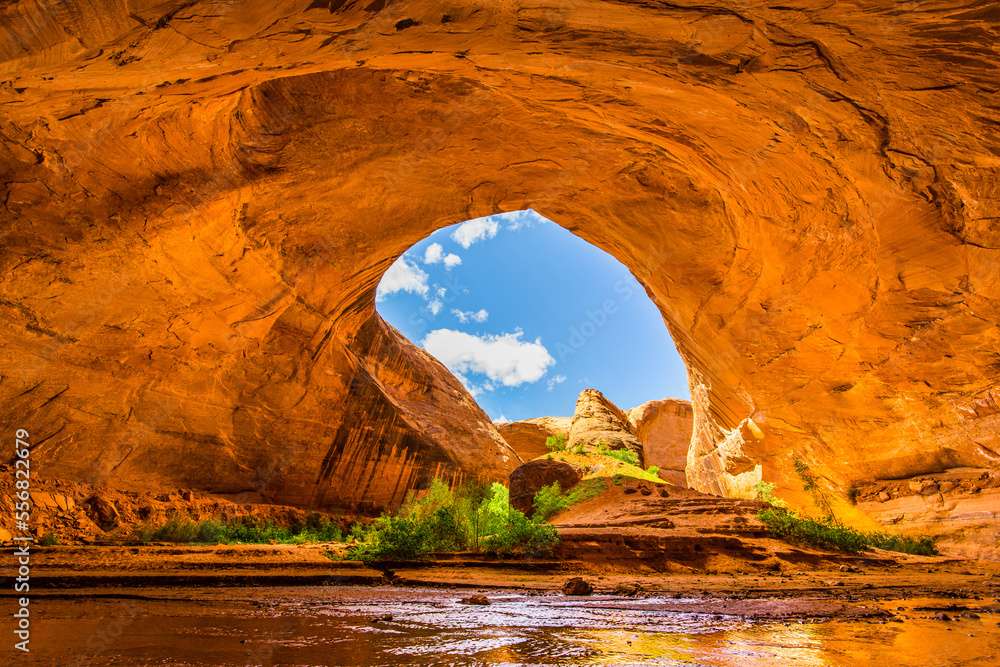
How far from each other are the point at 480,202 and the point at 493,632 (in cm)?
1003

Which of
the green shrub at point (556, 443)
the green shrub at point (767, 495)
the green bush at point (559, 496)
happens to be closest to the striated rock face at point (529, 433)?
the green shrub at point (556, 443)

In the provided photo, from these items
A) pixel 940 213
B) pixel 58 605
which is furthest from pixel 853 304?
pixel 58 605

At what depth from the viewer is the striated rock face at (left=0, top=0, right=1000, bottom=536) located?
4500 mm

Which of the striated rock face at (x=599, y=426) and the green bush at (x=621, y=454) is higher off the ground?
the striated rock face at (x=599, y=426)

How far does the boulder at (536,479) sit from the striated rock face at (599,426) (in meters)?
7.18

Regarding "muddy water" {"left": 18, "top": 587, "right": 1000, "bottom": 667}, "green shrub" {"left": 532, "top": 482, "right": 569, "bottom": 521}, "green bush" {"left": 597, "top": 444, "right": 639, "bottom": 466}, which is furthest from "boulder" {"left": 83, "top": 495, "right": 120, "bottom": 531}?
"green bush" {"left": 597, "top": 444, "right": 639, "bottom": 466}

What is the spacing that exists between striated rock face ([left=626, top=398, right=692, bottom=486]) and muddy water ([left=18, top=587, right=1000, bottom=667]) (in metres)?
32.7

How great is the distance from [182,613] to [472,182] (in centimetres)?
917

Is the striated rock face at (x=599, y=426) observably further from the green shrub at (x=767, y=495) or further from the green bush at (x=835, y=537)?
the green bush at (x=835, y=537)

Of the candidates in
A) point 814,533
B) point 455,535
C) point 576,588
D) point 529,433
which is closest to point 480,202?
point 455,535

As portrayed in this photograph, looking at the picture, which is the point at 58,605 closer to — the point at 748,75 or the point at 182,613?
the point at 182,613

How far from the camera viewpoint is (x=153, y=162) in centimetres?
786

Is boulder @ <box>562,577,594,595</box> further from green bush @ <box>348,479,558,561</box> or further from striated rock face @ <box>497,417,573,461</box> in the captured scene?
striated rock face @ <box>497,417,573,461</box>

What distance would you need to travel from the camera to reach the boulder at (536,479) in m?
17.4
